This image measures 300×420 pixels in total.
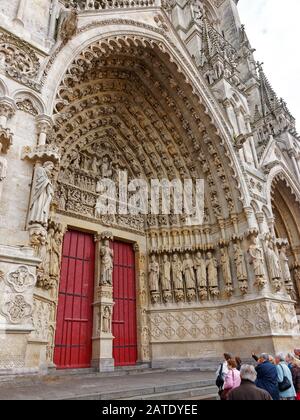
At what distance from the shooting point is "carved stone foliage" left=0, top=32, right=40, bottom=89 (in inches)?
198

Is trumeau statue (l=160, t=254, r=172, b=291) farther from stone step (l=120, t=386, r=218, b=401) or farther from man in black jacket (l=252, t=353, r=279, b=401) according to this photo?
man in black jacket (l=252, t=353, r=279, b=401)

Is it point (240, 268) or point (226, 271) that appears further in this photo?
point (226, 271)

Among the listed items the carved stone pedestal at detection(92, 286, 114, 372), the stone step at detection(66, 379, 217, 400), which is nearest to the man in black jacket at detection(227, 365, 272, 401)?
the stone step at detection(66, 379, 217, 400)

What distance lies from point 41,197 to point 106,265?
9.64 ft

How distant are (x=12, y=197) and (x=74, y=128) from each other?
3.64 metres

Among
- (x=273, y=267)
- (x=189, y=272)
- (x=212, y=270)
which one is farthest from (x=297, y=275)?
(x=189, y=272)

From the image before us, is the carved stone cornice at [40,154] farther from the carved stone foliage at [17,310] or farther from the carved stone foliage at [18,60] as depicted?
the carved stone foliage at [17,310]

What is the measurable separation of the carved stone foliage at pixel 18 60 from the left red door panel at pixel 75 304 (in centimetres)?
344

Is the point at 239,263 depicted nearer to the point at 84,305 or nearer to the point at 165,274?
the point at 165,274

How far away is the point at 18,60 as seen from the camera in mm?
5242

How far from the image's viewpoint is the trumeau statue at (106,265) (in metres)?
6.73

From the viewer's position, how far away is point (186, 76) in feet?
27.1

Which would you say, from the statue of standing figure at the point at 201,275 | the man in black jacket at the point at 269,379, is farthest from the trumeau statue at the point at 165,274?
the man in black jacket at the point at 269,379

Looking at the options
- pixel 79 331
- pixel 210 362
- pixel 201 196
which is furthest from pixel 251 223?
pixel 79 331
